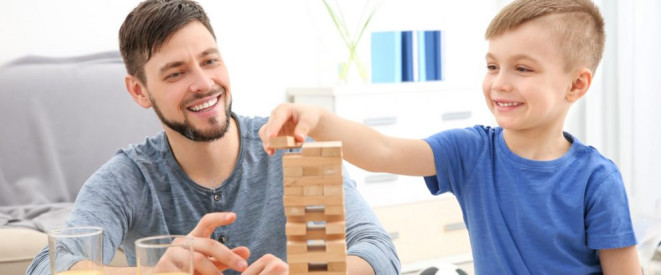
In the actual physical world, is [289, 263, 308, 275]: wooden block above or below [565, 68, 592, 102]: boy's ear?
below

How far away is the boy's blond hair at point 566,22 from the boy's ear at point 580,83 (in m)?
0.01

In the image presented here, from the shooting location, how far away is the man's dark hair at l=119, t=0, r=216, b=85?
60.6 inches

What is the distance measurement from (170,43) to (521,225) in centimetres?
75

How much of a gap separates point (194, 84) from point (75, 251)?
59 cm

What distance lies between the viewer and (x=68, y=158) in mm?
2959

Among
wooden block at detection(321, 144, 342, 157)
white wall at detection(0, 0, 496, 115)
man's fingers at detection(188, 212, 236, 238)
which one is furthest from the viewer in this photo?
white wall at detection(0, 0, 496, 115)

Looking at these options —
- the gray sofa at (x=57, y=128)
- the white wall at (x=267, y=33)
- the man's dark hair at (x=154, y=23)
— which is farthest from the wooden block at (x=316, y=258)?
the white wall at (x=267, y=33)

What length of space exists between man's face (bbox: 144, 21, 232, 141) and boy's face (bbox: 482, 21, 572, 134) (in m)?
0.52

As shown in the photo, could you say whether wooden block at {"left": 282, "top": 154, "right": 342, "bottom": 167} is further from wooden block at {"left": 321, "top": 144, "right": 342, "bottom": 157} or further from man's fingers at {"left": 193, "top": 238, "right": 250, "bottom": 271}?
man's fingers at {"left": 193, "top": 238, "right": 250, "bottom": 271}

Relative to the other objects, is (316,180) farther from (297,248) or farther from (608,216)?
(608,216)

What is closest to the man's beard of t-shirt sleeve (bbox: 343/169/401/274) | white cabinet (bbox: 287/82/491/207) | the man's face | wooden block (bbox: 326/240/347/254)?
the man's face

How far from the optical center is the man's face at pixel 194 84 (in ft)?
5.06

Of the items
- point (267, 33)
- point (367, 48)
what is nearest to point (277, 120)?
point (267, 33)

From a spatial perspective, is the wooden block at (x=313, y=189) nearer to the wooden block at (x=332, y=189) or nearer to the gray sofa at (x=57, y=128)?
the wooden block at (x=332, y=189)
